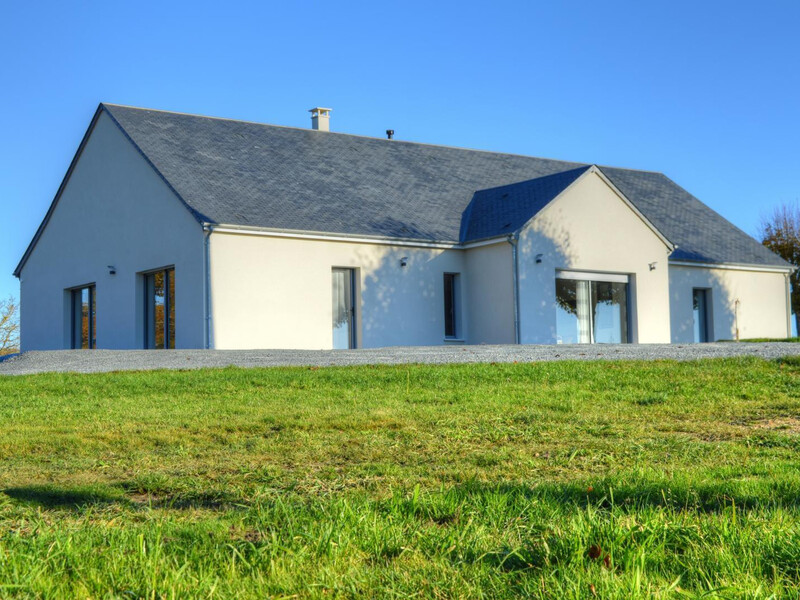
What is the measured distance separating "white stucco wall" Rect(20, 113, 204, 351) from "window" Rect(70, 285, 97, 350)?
0.23 metres

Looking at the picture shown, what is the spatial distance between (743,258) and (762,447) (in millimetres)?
23133

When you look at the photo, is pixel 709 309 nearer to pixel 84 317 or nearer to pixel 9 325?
pixel 84 317

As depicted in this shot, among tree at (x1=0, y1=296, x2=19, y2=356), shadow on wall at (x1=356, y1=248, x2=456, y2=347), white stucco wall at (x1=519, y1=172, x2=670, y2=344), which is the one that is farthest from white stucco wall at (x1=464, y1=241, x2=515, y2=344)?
tree at (x1=0, y1=296, x2=19, y2=356)

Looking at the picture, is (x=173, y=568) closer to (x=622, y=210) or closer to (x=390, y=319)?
(x=390, y=319)

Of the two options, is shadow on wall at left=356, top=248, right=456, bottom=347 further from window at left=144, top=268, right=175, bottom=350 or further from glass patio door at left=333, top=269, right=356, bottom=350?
window at left=144, top=268, right=175, bottom=350

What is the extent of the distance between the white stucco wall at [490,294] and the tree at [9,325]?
17.0m

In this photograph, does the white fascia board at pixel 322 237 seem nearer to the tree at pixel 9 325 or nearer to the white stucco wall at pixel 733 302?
the white stucco wall at pixel 733 302

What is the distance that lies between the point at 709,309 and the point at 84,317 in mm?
18851

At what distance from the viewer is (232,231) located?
19.6m

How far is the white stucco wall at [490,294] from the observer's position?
72.1 ft

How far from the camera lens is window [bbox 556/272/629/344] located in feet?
75.0

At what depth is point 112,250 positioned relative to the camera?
23.2 meters

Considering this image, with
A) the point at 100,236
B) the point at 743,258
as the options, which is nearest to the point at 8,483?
the point at 100,236

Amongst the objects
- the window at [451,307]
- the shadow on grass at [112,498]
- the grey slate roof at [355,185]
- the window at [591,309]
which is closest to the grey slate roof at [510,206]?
the grey slate roof at [355,185]
